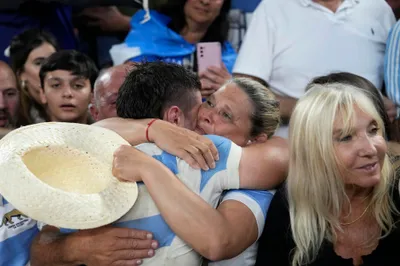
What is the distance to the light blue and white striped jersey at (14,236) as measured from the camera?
2.21 m

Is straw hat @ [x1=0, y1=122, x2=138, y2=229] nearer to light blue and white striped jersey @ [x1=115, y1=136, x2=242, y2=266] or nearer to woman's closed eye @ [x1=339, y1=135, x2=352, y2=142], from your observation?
light blue and white striped jersey @ [x1=115, y1=136, x2=242, y2=266]

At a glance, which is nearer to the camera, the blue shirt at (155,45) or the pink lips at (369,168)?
the pink lips at (369,168)

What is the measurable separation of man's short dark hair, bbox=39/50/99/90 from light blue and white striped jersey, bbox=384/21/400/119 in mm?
1298

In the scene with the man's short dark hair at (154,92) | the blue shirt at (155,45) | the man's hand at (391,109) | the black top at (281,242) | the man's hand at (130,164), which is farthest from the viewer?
the blue shirt at (155,45)

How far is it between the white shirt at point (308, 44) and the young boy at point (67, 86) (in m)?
0.68

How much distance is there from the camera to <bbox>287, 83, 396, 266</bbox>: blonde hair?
1954mm

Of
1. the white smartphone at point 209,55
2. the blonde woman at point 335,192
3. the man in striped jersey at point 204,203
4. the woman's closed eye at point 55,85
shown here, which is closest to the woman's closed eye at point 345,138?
the blonde woman at point 335,192

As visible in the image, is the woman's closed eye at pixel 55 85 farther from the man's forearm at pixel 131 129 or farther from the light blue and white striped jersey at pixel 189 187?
the light blue and white striped jersey at pixel 189 187

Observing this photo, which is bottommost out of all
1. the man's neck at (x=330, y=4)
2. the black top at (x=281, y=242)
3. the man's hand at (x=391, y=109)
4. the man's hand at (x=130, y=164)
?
the man's hand at (x=391, y=109)

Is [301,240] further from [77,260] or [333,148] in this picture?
[77,260]

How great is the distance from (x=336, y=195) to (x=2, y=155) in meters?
0.92

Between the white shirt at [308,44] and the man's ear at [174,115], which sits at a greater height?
the man's ear at [174,115]

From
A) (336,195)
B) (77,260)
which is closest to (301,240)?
(336,195)

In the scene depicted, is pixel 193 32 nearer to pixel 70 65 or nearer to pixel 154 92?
pixel 70 65
